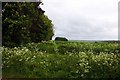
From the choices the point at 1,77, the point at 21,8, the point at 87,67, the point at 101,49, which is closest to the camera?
the point at 1,77

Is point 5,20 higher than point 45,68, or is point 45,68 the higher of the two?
point 5,20

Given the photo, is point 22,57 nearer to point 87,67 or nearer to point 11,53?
point 11,53

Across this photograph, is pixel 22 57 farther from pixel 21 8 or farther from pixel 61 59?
pixel 21 8

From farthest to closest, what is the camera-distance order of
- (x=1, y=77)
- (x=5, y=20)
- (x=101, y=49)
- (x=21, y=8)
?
(x=101, y=49) < (x=21, y=8) < (x=5, y=20) < (x=1, y=77)

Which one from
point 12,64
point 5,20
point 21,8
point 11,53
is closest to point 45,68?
point 12,64

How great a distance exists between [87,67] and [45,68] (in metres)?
2.46

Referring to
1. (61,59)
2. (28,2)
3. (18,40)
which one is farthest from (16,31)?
(61,59)

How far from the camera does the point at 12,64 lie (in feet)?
71.7

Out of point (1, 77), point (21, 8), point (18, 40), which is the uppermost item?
point (21, 8)

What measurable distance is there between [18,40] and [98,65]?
466 inches

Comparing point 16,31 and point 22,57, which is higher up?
point 16,31

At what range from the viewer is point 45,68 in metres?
21.2

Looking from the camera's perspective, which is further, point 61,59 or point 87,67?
point 61,59

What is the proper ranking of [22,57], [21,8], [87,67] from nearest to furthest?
1. [87,67]
2. [22,57]
3. [21,8]
